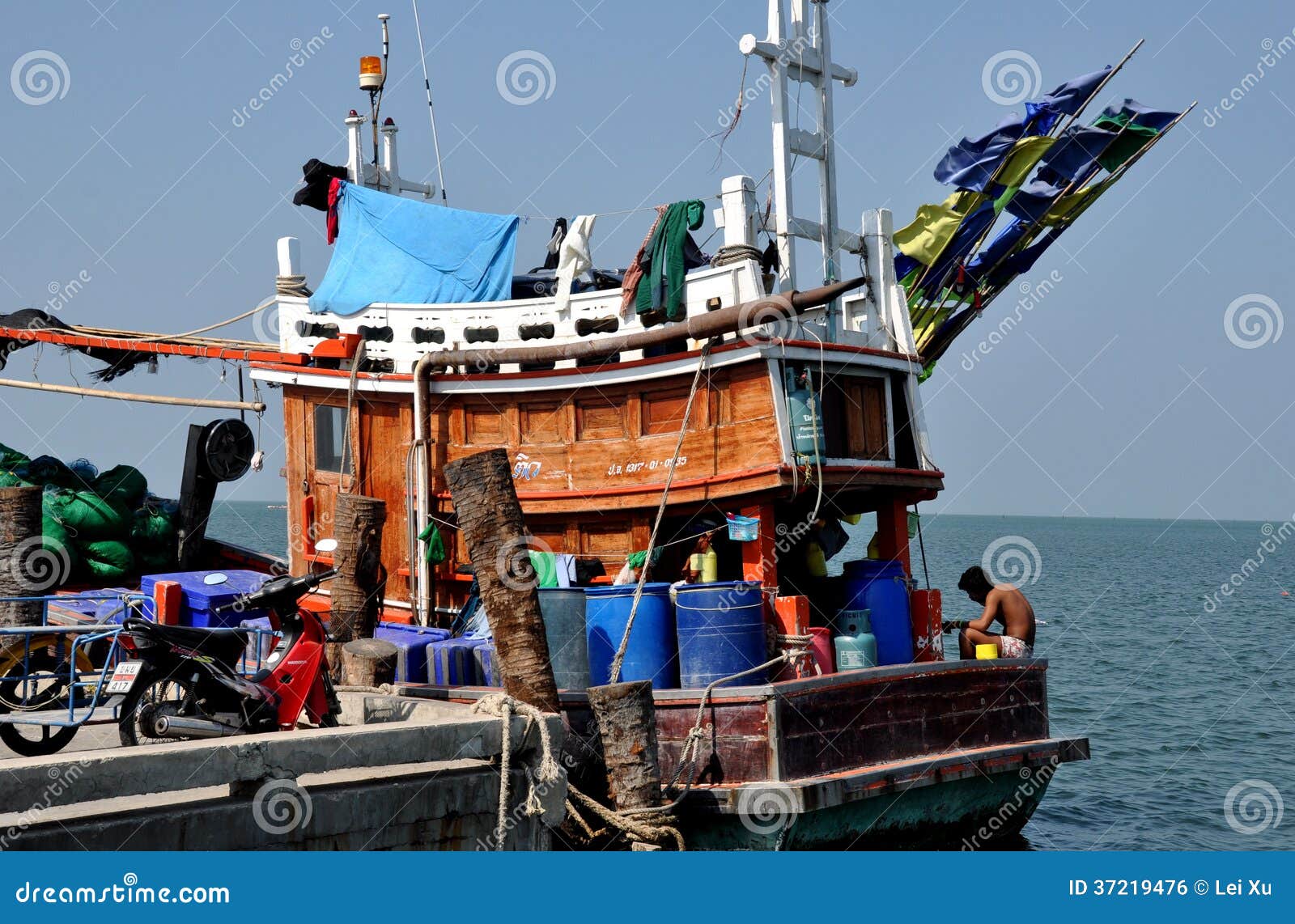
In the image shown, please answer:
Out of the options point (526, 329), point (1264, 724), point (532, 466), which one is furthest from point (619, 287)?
point (1264, 724)

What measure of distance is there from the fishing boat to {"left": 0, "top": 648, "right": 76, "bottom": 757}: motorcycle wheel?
2.65 meters

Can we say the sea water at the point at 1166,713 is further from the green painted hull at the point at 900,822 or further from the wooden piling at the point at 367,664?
the wooden piling at the point at 367,664

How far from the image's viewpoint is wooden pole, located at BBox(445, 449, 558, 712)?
1002cm

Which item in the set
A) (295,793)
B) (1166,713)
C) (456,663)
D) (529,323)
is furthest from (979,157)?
(1166,713)

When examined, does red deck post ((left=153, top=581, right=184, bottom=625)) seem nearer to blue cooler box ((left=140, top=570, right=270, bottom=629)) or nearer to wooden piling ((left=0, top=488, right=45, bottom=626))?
blue cooler box ((left=140, top=570, right=270, bottom=629))

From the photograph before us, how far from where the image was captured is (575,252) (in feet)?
46.2

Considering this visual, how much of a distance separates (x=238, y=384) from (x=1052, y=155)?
A: 9.27 meters

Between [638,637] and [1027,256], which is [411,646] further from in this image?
[1027,256]

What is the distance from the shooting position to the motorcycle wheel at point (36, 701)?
914 centimetres
